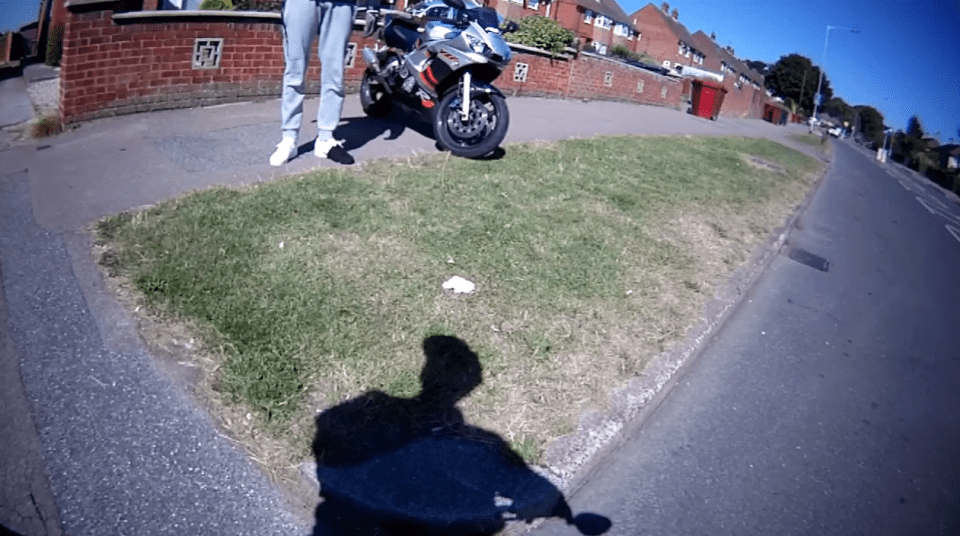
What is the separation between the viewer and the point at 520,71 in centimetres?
1430

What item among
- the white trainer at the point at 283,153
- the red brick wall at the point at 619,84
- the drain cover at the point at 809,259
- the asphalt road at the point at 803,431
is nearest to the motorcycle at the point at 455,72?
the white trainer at the point at 283,153

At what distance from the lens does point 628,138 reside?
10.6 metres

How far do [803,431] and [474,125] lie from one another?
165 inches

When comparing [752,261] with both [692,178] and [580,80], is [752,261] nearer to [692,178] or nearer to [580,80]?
[692,178]

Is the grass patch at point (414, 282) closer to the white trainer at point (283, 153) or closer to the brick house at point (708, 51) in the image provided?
→ the white trainer at point (283, 153)

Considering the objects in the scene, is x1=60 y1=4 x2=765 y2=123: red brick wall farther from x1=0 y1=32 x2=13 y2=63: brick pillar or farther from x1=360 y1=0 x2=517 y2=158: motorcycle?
x1=0 y1=32 x2=13 y2=63: brick pillar

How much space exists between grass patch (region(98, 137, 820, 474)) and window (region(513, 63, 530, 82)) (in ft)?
28.7

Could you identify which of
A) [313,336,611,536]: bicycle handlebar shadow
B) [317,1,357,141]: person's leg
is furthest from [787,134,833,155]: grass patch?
[313,336,611,536]: bicycle handlebar shadow

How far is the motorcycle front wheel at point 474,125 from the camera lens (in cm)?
614

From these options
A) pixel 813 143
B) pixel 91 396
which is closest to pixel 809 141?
pixel 813 143

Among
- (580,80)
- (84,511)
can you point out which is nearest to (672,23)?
(580,80)

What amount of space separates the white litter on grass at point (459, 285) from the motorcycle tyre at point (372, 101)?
4527mm

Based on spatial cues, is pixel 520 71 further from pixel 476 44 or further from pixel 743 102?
pixel 743 102

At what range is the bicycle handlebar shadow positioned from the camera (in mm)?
2205
